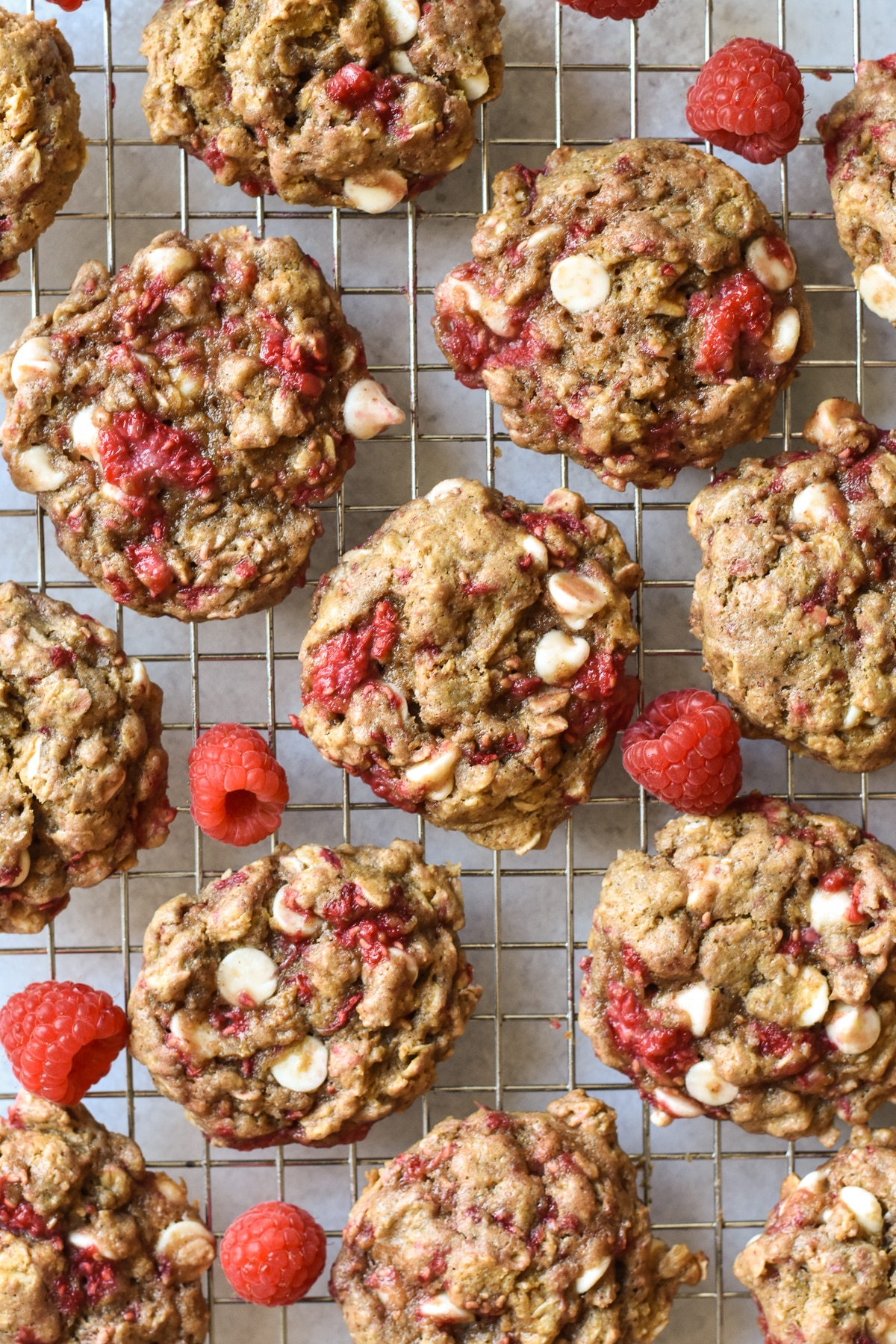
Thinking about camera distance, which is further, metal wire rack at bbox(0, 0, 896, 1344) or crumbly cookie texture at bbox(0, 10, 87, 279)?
metal wire rack at bbox(0, 0, 896, 1344)

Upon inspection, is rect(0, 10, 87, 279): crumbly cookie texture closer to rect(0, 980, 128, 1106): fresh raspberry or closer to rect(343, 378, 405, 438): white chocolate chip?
rect(343, 378, 405, 438): white chocolate chip

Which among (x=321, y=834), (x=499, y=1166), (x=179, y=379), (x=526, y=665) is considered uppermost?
(x=179, y=379)

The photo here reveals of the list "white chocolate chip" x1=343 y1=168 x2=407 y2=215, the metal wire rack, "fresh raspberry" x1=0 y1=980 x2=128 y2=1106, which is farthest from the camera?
the metal wire rack

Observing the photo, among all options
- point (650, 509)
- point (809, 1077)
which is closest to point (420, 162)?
point (650, 509)

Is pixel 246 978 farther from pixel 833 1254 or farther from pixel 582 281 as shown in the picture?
pixel 582 281

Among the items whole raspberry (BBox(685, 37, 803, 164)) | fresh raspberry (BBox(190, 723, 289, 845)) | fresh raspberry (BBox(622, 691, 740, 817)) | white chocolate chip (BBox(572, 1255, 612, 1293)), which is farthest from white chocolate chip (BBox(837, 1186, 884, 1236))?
whole raspberry (BBox(685, 37, 803, 164))

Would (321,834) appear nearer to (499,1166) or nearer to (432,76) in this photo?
(499,1166)

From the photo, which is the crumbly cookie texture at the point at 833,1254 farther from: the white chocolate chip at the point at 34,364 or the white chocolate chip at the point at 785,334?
the white chocolate chip at the point at 34,364
